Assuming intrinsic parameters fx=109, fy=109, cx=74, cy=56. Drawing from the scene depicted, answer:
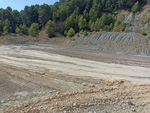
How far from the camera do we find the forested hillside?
41594mm

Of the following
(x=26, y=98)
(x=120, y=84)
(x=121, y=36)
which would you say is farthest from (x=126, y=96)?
(x=121, y=36)

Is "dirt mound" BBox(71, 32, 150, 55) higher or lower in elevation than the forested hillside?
lower

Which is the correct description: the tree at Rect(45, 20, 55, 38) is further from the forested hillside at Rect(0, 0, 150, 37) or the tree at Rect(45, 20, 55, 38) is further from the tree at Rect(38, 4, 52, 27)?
the tree at Rect(38, 4, 52, 27)

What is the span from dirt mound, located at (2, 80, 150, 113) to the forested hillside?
117 feet

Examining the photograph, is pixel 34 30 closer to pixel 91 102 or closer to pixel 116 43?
pixel 116 43

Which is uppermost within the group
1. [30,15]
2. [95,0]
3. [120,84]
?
[95,0]

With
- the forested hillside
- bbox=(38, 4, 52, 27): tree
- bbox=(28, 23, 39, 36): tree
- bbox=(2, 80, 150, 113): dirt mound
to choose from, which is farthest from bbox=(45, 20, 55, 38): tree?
bbox=(2, 80, 150, 113): dirt mound

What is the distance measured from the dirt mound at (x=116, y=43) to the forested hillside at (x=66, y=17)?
13.6 m

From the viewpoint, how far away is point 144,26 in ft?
129

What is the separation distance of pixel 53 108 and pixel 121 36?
78.9 feet

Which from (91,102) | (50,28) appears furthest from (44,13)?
(91,102)

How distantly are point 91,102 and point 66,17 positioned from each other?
5282 centimetres

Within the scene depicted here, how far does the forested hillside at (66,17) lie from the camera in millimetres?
41594

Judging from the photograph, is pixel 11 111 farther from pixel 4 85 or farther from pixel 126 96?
pixel 126 96
